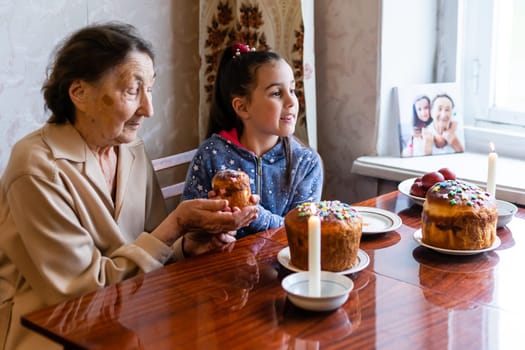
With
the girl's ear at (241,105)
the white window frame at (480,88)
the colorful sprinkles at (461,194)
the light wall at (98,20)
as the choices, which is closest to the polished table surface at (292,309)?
the colorful sprinkles at (461,194)

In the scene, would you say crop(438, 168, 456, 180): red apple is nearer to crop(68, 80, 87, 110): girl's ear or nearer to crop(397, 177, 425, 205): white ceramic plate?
crop(397, 177, 425, 205): white ceramic plate

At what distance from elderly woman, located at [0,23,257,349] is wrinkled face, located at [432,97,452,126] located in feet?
3.47

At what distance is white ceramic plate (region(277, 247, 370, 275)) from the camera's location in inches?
60.1

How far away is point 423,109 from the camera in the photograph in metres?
2.58

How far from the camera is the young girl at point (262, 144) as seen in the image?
2094 mm

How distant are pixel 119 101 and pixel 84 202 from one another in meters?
0.24

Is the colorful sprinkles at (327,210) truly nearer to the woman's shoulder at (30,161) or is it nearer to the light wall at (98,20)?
the woman's shoulder at (30,161)

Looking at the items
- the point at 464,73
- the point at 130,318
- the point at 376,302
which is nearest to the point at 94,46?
the point at 130,318

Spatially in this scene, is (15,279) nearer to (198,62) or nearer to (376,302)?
(376,302)

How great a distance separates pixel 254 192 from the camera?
83.4 inches

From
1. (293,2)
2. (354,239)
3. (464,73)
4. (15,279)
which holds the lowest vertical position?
(15,279)

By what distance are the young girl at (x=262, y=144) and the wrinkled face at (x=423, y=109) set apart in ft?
1.78

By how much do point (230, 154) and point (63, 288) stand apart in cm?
67

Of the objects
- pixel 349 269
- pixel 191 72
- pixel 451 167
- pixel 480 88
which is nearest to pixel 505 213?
pixel 349 269
